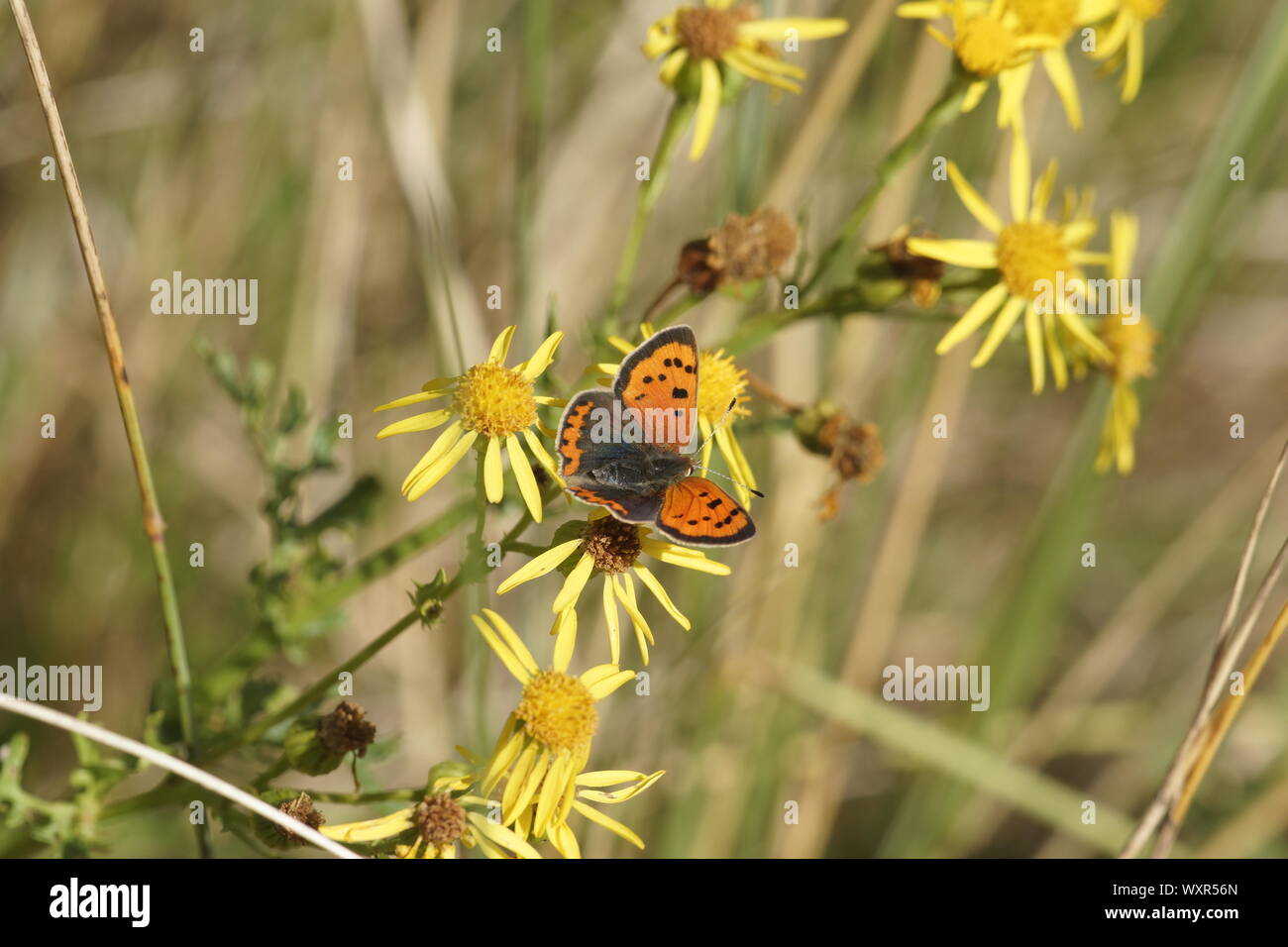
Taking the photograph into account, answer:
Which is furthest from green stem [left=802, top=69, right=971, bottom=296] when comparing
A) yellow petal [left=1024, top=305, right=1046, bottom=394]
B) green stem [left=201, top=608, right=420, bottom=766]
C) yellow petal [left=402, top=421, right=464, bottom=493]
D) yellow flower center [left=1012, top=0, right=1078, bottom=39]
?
green stem [left=201, top=608, right=420, bottom=766]

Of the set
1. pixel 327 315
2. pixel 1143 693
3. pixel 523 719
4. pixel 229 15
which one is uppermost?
pixel 229 15

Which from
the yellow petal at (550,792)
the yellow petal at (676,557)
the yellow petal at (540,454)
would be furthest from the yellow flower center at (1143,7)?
the yellow petal at (550,792)

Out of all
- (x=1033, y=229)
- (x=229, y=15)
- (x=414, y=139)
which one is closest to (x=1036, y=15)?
(x=1033, y=229)

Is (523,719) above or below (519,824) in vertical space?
above

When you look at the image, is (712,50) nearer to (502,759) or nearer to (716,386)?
(716,386)

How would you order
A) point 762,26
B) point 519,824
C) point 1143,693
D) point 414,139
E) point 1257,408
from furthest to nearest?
point 1257,408, point 1143,693, point 414,139, point 762,26, point 519,824

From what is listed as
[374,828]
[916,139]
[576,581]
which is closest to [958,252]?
[916,139]

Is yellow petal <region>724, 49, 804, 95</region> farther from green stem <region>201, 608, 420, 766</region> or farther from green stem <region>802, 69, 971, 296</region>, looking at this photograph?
green stem <region>201, 608, 420, 766</region>
